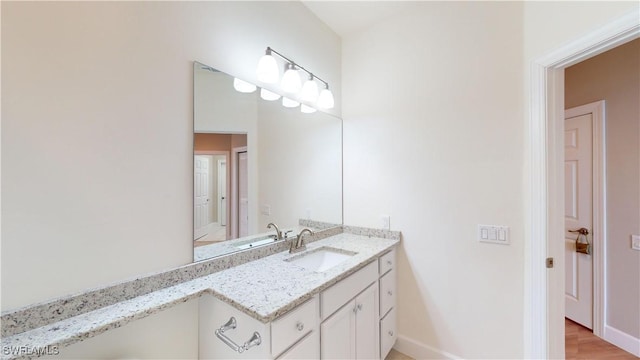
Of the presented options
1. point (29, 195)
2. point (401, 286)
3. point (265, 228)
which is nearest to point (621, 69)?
point (401, 286)

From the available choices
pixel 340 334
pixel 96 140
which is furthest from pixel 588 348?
pixel 96 140

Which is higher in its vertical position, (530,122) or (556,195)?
(530,122)

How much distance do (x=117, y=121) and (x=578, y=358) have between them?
11.4 ft

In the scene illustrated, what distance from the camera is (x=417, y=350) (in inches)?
76.9

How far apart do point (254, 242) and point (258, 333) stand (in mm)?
709

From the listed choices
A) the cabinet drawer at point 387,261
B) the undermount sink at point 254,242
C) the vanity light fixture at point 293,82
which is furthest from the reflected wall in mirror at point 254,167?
the cabinet drawer at point 387,261

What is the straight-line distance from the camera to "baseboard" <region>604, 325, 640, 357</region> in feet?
6.39

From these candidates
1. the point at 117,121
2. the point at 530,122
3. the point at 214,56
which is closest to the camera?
Result: the point at 117,121

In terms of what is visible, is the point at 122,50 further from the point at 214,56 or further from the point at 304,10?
the point at 304,10

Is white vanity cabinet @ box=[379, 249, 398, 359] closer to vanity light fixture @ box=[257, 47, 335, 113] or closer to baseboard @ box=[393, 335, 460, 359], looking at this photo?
baseboard @ box=[393, 335, 460, 359]

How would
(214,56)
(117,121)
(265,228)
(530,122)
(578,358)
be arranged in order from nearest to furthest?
(117,121)
(214,56)
(530,122)
(265,228)
(578,358)

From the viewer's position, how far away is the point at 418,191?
1970mm

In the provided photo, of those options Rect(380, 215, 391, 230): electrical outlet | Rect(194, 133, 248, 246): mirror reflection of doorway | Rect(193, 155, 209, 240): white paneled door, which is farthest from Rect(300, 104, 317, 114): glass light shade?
Rect(380, 215, 391, 230): electrical outlet

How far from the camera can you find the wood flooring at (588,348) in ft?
6.44
